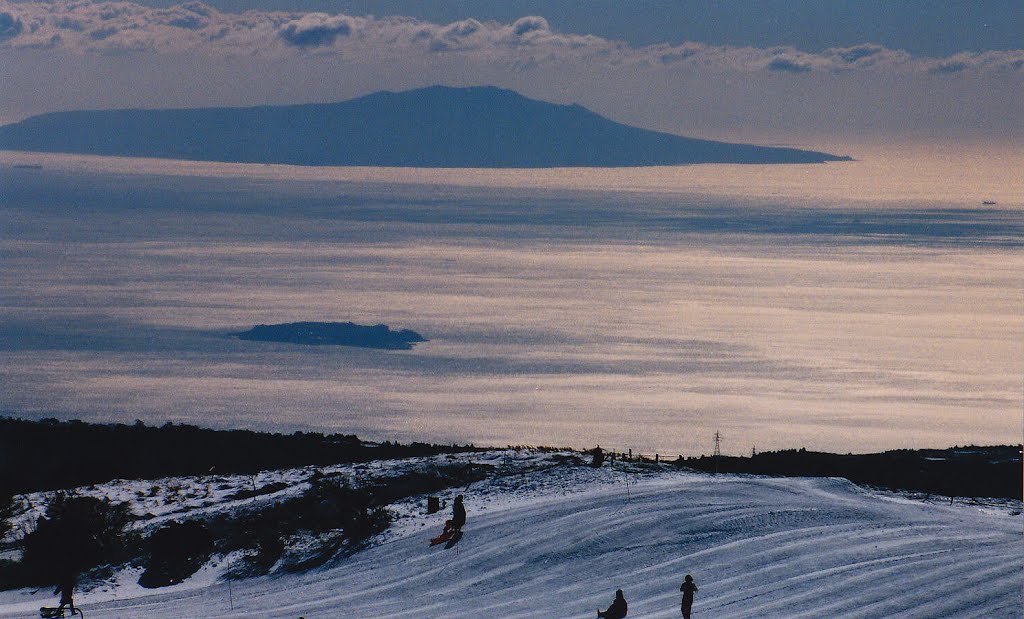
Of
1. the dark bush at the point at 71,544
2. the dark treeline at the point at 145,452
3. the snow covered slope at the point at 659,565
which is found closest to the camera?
the snow covered slope at the point at 659,565

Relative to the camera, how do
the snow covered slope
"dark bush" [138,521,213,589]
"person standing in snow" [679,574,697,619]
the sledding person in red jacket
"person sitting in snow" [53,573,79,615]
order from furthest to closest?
1. "dark bush" [138,521,213,589]
2. the sledding person in red jacket
3. "person sitting in snow" [53,573,79,615]
4. the snow covered slope
5. "person standing in snow" [679,574,697,619]

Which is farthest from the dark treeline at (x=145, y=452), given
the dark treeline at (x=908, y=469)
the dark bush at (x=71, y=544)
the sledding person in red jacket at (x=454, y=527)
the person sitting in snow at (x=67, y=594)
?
the sledding person in red jacket at (x=454, y=527)

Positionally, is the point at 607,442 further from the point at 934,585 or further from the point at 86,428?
the point at 934,585

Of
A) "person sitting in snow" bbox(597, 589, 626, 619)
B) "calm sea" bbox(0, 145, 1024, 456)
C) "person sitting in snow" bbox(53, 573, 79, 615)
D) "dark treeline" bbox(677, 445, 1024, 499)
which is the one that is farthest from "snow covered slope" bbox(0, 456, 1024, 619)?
"calm sea" bbox(0, 145, 1024, 456)

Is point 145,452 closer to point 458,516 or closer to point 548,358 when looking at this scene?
point 458,516

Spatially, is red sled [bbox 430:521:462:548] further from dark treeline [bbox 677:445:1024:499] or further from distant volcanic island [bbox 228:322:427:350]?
distant volcanic island [bbox 228:322:427:350]

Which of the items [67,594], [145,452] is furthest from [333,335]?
[67,594]

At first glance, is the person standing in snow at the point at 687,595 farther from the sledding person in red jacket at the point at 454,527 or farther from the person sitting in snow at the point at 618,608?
the sledding person in red jacket at the point at 454,527
